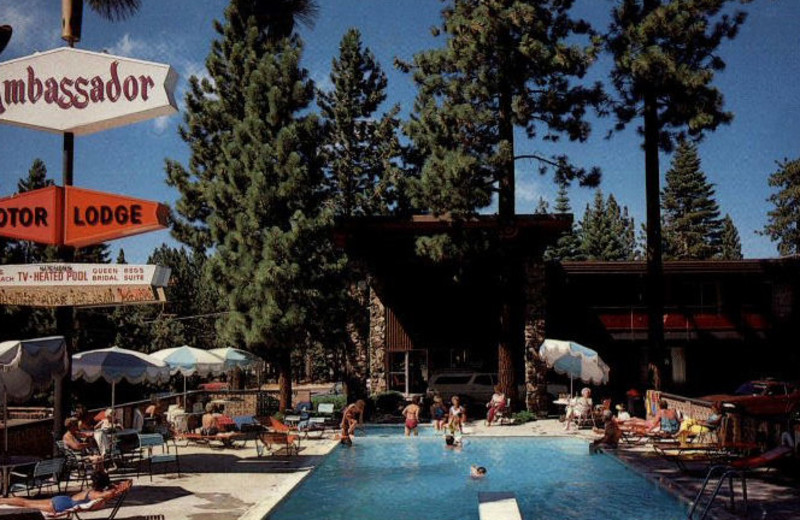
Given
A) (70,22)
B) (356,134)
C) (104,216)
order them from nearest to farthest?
1. (104,216)
2. (70,22)
3. (356,134)

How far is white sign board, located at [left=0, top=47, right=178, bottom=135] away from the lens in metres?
14.2

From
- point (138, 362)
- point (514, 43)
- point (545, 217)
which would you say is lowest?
point (138, 362)

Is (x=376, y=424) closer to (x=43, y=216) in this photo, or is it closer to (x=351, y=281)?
(x=351, y=281)

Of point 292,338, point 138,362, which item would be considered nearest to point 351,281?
point 292,338

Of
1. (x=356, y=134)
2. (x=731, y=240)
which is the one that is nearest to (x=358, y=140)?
(x=356, y=134)

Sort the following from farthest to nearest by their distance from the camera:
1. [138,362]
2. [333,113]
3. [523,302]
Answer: [333,113] < [523,302] < [138,362]

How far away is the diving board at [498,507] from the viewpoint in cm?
1074

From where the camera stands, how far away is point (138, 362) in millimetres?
15523

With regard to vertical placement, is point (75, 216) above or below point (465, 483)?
above

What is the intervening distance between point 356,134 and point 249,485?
3795 centimetres

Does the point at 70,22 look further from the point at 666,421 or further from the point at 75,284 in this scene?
the point at 666,421

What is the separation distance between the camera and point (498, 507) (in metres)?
11.1

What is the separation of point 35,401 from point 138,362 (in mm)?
23742

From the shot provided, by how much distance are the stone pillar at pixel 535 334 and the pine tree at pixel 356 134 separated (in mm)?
19673
